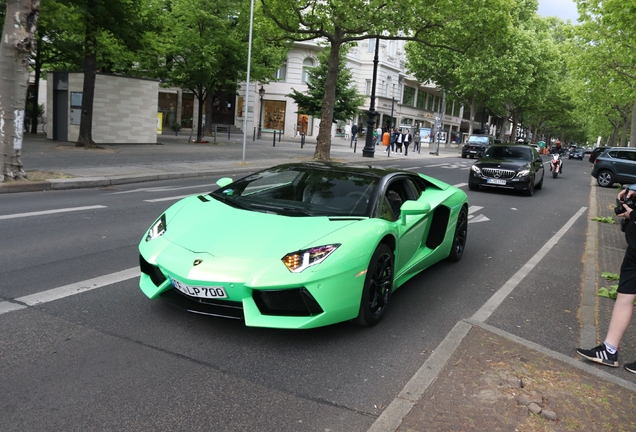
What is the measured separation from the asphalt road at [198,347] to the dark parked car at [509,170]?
903 centimetres

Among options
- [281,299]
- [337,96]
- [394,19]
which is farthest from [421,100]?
[281,299]

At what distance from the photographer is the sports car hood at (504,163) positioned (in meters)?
15.9

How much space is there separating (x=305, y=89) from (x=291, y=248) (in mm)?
45951

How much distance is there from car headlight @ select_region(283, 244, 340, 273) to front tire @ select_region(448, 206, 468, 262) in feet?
11.1

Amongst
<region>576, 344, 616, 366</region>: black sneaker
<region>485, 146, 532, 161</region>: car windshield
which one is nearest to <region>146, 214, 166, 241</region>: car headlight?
<region>576, 344, 616, 366</region>: black sneaker

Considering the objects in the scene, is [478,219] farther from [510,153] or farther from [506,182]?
[510,153]

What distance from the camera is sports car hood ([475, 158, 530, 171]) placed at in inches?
627

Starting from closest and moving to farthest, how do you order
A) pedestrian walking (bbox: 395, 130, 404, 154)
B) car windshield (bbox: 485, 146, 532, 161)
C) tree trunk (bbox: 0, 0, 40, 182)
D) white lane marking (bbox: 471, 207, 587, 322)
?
white lane marking (bbox: 471, 207, 587, 322)
tree trunk (bbox: 0, 0, 40, 182)
car windshield (bbox: 485, 146, 532, 161)
pedestrian walking (bbox: 395, 130, 404, 154)

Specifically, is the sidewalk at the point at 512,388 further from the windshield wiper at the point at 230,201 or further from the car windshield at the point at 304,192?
the windshield wiper at the point at 230,201

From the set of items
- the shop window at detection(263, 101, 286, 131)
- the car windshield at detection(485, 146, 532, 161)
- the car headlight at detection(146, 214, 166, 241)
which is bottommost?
the car headlight at detection(146, 214, 166, 241)

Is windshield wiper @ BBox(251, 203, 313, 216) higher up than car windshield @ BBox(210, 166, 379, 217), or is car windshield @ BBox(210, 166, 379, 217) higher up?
car windshield @ BBox(210, 166, 379, 217)

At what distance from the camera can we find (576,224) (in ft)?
38.5

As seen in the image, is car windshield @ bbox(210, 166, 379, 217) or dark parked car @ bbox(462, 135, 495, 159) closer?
car windshield @ bbox(210, 166, 379, 217)

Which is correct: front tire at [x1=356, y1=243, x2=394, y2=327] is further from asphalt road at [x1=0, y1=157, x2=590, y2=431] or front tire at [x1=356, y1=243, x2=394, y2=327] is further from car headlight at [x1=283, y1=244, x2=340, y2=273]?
car headlight at [x1=283, y1=244, x2=340, y2=273]
